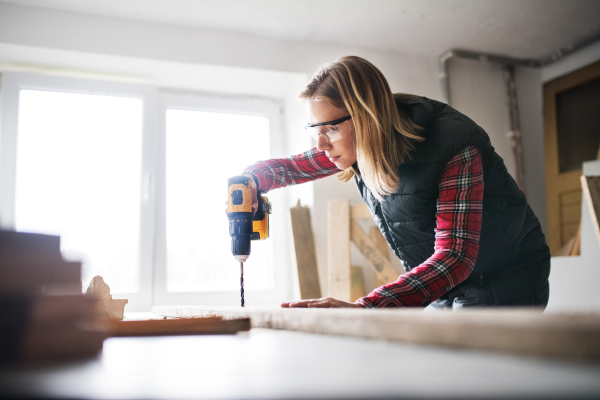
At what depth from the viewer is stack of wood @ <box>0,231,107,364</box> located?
1.31 ft

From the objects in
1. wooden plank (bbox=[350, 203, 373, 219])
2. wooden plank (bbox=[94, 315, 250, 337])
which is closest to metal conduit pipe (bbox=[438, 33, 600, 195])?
wooden plank (bbox=[350, 203, 373, 219])

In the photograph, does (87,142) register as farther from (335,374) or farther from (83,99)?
(335,374)

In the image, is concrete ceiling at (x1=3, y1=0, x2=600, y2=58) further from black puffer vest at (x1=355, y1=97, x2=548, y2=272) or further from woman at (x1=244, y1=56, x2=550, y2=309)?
black puffer vest at (x1=355, y1=97, x2=548, y2=272)

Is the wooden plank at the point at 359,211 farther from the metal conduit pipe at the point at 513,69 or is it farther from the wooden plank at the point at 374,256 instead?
the metal conduit pipe at the point at 513,69

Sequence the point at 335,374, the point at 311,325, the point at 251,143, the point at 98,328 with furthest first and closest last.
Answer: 1. the point at 251,143
2. the point at 311,325
3. the point at 98,328
4. the point at 335,374

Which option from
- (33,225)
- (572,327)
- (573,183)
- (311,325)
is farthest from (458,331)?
(573,183)

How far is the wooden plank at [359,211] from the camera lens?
108 inches

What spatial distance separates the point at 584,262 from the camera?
246 centimetres

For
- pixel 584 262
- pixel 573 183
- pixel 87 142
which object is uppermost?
pixel 87 142

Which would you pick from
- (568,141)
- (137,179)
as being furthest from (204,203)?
(568,141)

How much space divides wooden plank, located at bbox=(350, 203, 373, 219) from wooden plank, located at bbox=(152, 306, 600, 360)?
2232 millimetres

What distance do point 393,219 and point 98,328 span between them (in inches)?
39.8

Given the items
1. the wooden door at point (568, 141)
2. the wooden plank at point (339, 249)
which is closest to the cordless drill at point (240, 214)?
the wooden plank at point (339, 249)

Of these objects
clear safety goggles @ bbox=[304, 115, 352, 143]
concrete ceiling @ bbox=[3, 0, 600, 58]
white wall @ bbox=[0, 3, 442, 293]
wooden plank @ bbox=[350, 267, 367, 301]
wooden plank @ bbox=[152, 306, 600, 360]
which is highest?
concrete ceiling @ bbox=[3, 0, 600, 58]
